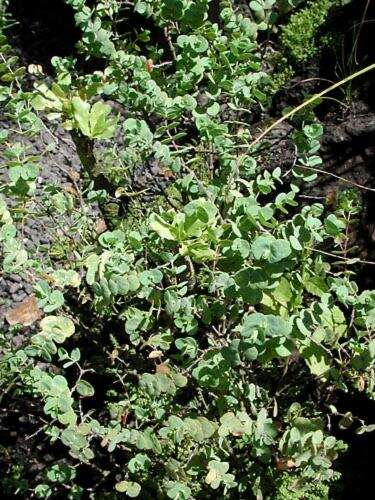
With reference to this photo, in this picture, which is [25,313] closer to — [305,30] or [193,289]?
[193,289]

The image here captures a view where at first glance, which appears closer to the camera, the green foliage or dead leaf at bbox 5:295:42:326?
dead leaf at bbox 5:295:42:326

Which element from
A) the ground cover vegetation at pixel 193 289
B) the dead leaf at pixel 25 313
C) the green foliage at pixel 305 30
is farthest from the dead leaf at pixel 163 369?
the green foliage at pixel 305 30

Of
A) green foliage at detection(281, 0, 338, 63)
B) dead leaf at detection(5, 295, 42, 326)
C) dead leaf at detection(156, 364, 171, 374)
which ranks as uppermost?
green foliage at detection(281, 0, 338, 63)

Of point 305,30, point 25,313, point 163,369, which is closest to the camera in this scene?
point 163,369

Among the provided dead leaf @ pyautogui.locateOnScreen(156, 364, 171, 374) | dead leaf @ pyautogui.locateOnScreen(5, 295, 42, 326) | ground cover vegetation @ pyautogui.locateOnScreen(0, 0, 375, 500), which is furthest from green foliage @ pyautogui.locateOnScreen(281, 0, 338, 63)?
dead leaf @ pyautogui.locateOnScreen(156, 364, 171, 374)

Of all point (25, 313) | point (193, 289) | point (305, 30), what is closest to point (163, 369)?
point (193, 289)

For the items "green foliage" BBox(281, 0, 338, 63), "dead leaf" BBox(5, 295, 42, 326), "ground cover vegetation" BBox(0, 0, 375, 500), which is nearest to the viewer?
"ground cover vegetation" BBox(0, 0, 375, 500)

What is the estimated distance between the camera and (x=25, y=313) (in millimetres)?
2449

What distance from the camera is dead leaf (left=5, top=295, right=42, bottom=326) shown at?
7.86ft

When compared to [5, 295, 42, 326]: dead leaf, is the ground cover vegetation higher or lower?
higher

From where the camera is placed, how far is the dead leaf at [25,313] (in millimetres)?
2396

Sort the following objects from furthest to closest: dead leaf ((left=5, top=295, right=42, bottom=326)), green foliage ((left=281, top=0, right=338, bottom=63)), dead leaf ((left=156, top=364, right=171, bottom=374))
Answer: green foliage ((left=281, top=0, right=338, bottom=63)), dead leaf ((left=5, top=295, right=42, bottom=326)), dead leaf ((left=156, top=364, right=171, bottom=374))

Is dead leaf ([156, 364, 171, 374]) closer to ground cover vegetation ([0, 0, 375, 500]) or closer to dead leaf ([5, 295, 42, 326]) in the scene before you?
ground cover vegetation ([0, 0, 375, 500])

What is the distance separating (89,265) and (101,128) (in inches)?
12.1
